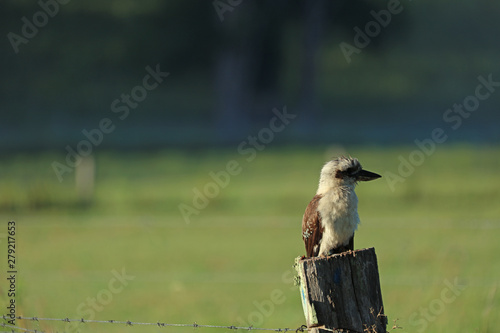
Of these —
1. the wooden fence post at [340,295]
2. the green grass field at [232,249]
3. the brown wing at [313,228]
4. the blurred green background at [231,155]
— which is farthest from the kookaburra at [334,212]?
the blurred green background at [231,155]

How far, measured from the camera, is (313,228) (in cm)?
660

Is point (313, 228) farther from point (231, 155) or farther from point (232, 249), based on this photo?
point (231, 155)

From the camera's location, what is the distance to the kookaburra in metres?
6.51

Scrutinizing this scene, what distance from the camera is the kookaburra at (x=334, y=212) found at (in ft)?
21.4

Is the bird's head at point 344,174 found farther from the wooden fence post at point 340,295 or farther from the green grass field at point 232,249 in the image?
the green grass field at point 232,249

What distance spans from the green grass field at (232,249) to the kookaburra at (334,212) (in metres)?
1.84

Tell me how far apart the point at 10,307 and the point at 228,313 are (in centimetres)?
487

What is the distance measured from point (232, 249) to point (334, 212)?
12.6 meters

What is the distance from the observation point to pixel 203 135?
206 feet

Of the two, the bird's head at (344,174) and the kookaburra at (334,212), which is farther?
the bird's head at (344,174)

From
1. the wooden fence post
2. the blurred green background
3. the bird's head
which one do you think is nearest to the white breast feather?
the bird's head

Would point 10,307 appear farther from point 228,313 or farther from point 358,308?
point 228,313

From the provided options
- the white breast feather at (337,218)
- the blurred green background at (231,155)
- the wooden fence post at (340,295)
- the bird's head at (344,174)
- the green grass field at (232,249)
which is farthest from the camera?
the blurred green background at (231,155)

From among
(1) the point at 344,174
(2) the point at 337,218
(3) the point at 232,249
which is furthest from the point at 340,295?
(3) the point at 232,249
